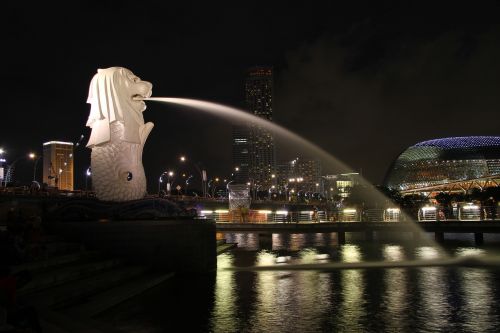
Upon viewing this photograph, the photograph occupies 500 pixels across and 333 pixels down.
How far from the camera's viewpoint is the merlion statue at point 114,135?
A: 23562 mm

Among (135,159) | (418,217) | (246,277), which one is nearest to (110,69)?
(135,159)

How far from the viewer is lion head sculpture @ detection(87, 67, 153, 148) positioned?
2355 cm

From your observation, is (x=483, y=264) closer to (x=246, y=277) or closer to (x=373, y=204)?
(x=246, y=277)

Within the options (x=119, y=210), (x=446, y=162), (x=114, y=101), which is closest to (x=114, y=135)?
(x=114, y=101)

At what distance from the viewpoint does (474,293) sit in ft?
45.7

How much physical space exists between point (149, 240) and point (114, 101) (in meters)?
8.84

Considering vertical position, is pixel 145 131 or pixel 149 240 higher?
pixel 145 131

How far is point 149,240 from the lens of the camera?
17203mm

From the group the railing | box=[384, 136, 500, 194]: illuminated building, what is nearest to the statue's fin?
the railing

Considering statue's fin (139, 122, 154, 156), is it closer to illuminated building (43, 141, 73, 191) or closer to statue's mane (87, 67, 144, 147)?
statue's mane (87, 67, 144, 147)

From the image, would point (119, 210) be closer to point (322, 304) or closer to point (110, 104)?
point (110, 104)

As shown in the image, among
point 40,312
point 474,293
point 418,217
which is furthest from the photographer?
point 418,217

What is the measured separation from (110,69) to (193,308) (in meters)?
14.9

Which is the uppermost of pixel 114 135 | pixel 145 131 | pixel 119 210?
pixel 145 131
